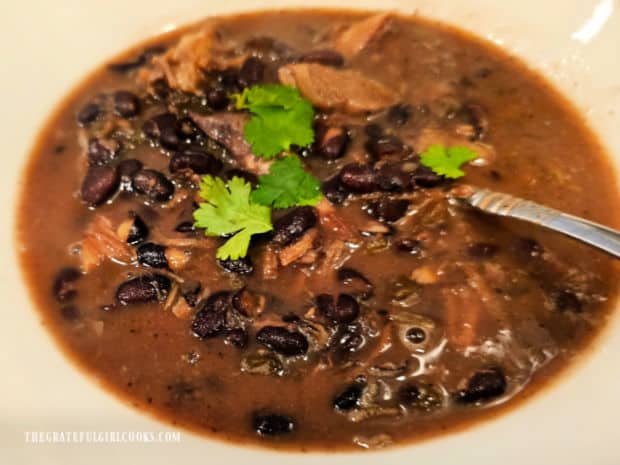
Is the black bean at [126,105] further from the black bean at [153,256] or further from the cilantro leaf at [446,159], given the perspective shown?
the cilantro leaf at [446,159]

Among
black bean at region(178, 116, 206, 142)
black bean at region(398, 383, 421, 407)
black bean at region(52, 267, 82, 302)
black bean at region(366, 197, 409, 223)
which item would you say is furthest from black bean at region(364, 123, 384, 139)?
black bean at region(52, 267, 82, 302)

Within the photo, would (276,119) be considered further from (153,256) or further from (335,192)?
(153,256)

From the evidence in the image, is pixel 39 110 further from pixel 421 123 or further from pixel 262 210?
pixel 421 123

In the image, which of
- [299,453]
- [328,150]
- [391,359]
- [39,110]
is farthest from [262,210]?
[39,110]

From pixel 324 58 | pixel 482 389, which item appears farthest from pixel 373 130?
pixel 482 389

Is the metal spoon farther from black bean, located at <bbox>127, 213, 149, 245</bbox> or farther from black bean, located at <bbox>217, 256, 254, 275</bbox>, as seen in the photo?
black bean, located at <bbox>127, 213, 149, 245</bbox>
